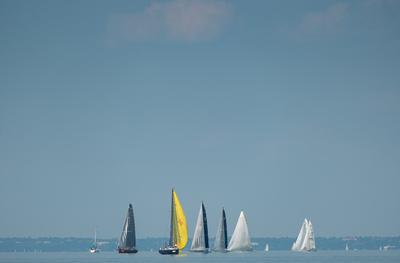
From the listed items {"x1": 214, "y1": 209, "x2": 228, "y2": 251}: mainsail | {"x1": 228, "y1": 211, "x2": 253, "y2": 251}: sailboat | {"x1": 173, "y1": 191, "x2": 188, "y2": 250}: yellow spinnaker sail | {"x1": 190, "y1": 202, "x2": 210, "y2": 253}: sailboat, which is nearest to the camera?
{"x1": 173, "y1": 191, "x2": 188, "y2": 250}: yellow spinnaker sail

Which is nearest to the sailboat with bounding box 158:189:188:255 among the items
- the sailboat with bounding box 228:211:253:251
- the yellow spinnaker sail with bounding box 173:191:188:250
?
the yellow spinnaker sail with bounding box 173:191:188:250

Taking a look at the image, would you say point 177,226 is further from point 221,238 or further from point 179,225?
point 221,238

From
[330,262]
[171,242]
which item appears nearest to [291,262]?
[330,262]

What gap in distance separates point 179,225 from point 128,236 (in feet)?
47.5

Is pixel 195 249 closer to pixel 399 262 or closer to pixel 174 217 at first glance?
pixel 174 217

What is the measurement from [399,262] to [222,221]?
1431 inches

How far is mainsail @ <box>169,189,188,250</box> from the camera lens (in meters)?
152

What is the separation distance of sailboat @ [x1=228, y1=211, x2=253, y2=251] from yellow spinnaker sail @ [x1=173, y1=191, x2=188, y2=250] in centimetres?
1816

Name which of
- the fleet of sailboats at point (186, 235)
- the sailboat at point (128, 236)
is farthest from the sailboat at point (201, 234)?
the sailboat at point (128, 236)

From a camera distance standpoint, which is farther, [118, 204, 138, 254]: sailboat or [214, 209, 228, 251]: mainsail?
[214, 209, 228, 251]: mainsail

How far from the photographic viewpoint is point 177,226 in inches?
6038

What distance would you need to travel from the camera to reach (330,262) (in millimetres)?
152500

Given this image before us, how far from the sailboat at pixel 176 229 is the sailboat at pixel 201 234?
5.25 m

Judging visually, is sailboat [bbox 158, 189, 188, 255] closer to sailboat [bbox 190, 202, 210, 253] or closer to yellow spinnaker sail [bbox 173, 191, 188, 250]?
yellow spinnaker sail [bbox 173, 191, 188, 250]
